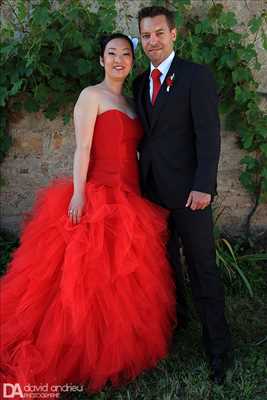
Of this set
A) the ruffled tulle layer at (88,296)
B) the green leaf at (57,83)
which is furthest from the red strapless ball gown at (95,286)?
the green leaf at (57,83)

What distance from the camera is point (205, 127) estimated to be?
2504 millimetres

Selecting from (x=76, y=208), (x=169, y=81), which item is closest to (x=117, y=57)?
(x=169, y=81)

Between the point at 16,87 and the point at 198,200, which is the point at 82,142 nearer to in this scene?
the point at 198,200

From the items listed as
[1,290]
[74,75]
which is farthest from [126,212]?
[74,75]

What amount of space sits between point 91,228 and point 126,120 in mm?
636

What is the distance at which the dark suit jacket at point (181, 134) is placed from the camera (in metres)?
2.51

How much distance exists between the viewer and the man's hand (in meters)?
2.55

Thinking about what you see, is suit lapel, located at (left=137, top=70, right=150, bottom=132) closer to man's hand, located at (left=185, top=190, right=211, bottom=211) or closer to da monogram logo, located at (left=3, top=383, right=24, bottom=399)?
man's hand, located at (left=185, top=190, right=211, bottom=211)

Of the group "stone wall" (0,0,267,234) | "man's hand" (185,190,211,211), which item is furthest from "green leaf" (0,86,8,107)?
"man's hand" (185,190,211,211)

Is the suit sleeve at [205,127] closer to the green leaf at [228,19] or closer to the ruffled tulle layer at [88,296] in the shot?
the ruffled tulle layer at [88,296]

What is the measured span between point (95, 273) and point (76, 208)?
36 cm

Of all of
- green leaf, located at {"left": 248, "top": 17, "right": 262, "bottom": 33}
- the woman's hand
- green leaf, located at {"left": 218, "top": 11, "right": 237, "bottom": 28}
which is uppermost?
green leaf, located at {"left": 218, "top": 11, "right": 237, "bottom": 28}

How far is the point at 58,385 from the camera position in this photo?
8.34 ft

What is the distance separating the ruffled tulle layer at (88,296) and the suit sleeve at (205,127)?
373 millimetres
